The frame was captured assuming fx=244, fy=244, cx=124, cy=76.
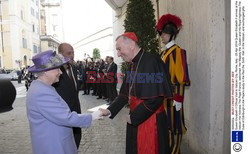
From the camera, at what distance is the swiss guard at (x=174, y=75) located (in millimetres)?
3646

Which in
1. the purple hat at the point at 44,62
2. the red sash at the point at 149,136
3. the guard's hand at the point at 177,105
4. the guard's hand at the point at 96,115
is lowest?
the red sash at the point at 149,136

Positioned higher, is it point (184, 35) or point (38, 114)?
point (184, 35)

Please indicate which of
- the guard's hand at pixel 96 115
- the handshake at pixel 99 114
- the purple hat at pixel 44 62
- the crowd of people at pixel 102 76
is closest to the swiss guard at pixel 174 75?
the handshake at pixel 99 114

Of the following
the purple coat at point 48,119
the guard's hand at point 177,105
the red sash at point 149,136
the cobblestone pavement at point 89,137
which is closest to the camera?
the purple coat at point 48,119

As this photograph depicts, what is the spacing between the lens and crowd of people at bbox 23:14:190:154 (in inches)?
90.4

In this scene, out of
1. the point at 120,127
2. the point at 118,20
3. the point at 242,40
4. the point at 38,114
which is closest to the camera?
the point at 38,114

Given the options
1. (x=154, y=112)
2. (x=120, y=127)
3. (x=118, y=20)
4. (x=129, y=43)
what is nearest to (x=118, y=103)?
(x=154, y=112)

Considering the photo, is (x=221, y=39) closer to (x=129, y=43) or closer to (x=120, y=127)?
(x=129, y=43)

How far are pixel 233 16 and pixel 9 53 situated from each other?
4429 cm

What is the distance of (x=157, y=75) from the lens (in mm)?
2723

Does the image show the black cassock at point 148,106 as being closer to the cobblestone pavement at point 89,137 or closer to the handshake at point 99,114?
the handshake at point 99,114

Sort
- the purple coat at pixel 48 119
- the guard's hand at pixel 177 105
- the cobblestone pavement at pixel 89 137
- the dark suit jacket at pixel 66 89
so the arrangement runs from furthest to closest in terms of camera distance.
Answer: the cobblestone pavement at pixel 89 137 → the guard's hand at pixel 177 105 → the dark suit jacket at pixel 66 89 → the purple coat at pixel 48 119

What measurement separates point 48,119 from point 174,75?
2.07 meters

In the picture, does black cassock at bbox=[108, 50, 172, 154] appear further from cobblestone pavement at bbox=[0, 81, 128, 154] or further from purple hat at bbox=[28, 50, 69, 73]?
cobblestone pavement at bbox=[0, 81, 128, 154]
